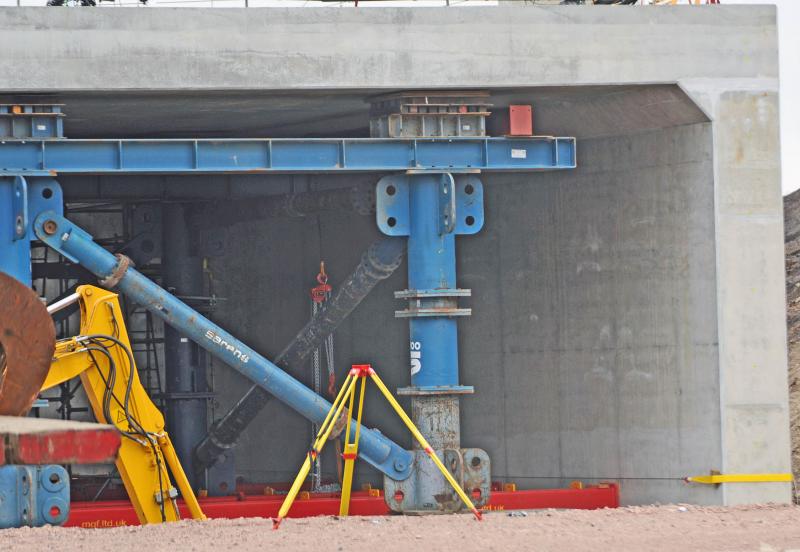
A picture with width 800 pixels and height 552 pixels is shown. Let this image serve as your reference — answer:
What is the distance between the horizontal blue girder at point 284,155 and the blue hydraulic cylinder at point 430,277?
1.37 ft

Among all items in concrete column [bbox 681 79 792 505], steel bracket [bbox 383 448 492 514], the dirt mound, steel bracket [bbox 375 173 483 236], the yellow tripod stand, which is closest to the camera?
the yellow tripod stand

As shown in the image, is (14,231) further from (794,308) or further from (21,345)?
(794,308)

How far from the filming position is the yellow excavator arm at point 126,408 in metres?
18.9

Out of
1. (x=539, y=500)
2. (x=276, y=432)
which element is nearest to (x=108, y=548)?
(x=539, y=500)

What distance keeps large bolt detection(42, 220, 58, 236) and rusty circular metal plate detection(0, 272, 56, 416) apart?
10.4 m

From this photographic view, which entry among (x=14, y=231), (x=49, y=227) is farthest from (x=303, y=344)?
(x=14, y=231)

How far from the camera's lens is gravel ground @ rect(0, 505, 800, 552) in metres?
16.4

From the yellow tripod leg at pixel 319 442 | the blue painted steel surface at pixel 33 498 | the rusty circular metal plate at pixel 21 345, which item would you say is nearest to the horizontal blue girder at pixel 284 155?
the yellow tripod leg at pixel 319 442

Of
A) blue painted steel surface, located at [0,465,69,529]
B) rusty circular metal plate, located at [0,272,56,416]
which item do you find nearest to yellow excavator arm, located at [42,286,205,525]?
blue painted steel surface, located at [0,465,69,529]

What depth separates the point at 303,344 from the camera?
76.8ft

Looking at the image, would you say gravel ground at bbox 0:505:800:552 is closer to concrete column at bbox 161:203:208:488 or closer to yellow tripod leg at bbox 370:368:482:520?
yellow tripod leg at bbox 370:368:482:520

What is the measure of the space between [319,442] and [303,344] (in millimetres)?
5626

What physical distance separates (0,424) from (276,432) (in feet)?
65.2

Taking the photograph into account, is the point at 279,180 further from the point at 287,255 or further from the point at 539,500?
the point at 539,500
